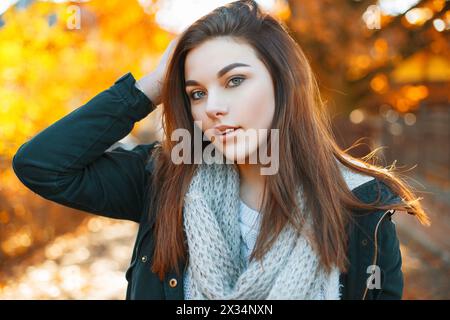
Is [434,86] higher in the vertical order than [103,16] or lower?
higher

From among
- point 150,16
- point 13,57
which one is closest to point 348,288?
point 13,57

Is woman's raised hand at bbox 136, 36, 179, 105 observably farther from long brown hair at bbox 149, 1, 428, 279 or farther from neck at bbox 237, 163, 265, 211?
neck at bbox 237, 163, 265, 211

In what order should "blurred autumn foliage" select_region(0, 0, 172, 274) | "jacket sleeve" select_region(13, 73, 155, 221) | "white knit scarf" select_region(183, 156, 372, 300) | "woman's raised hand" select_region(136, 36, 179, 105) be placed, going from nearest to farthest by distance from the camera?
"white knit scarf" select_region(183, 156, 372, 300) < "jacket sleeve" select_region(13, 73, 155, 221) < "woman's raised hand" select_region(136, 36, 179, 105) < "blurred autumn foliage" select_region(0, 0, 172, 274)

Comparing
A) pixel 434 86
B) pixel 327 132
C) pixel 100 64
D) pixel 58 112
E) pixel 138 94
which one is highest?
pixel 434 86

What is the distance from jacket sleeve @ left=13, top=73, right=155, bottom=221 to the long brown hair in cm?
14

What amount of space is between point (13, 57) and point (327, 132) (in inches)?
163

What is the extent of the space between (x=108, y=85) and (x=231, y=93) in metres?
5.94

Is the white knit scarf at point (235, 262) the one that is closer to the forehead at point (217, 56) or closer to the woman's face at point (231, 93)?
the woman's face at point (231, 93)

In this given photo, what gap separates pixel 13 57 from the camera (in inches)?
219

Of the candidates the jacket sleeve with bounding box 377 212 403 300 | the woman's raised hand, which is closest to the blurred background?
the woman's raised hand

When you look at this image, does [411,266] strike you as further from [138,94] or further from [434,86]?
[434,86]

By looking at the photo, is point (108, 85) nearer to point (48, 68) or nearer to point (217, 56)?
point (48, 68)

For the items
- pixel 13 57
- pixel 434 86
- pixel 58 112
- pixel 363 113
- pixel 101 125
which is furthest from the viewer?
pixel 434 86

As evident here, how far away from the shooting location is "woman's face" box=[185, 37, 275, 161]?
82.0 inches
